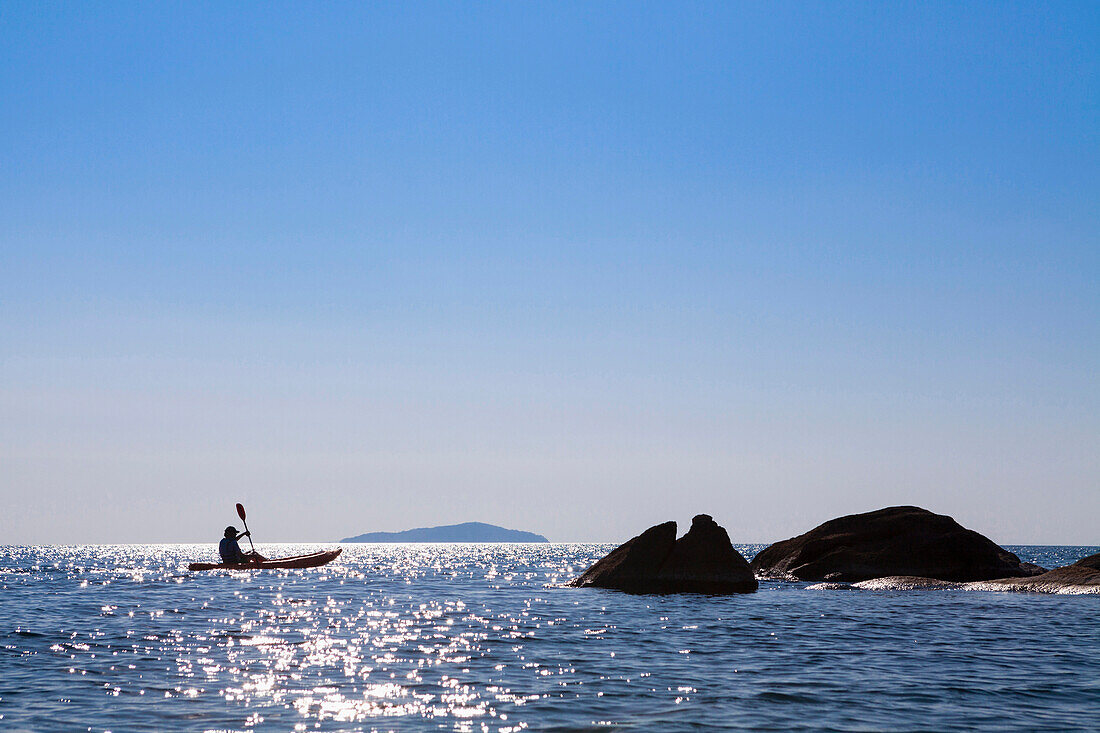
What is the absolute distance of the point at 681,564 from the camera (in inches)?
1668

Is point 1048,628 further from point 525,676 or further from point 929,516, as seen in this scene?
point 929,516

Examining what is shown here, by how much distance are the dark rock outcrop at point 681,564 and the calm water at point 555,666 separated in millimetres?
7038

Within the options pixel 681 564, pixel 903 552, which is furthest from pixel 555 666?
pixel 903 552

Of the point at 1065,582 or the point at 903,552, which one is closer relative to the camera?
the point at 1065,582

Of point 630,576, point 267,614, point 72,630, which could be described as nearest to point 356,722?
point 72,630

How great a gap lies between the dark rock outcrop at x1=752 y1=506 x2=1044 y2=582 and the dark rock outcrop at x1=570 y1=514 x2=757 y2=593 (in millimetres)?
10261

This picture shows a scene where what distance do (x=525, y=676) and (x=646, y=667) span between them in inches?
105

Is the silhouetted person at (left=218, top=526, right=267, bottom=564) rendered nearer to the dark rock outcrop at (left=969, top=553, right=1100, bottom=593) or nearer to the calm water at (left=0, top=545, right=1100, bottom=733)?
the calm water at (left=0, top=545, right=1100, bottom=733)

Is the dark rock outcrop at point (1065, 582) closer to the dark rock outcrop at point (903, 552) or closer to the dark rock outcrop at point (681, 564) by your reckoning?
the dark rock outcrop at point (903, 552)

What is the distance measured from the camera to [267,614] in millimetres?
30672

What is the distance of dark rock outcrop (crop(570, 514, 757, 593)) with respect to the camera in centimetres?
4188

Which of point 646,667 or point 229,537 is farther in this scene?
point 229,537

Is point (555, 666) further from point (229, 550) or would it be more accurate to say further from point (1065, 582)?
point (229, 550)

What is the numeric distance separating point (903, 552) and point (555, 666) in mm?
36530
